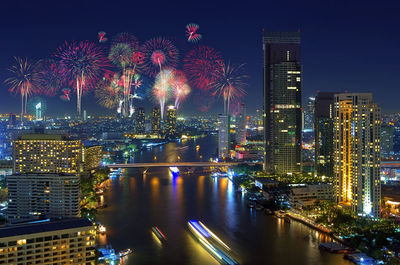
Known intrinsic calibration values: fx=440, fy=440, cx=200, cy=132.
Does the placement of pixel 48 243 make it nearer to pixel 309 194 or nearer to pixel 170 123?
pixel 309 194

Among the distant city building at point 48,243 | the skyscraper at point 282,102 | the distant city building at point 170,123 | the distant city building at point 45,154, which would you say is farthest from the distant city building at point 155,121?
the distant city building at point 48,243

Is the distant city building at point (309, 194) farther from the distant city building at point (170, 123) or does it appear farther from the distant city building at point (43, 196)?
the distant city building at point (170, 123)

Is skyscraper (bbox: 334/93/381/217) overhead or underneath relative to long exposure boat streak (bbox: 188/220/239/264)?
overhead

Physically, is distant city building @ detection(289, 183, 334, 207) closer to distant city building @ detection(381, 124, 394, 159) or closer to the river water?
the river water

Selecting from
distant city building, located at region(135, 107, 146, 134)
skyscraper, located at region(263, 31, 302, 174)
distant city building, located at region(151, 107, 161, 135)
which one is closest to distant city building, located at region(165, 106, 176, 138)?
distant city building, located at region(151, 107, 161, 135)

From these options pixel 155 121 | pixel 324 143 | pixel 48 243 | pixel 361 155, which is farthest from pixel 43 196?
pixel 155 121

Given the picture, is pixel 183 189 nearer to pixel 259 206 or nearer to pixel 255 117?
pixel 259 206

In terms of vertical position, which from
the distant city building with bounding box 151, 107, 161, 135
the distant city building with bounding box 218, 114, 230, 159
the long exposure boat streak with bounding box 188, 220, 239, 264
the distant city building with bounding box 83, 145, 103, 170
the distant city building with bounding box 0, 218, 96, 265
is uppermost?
the distant city building with bounding box 151, 107, 161, 135

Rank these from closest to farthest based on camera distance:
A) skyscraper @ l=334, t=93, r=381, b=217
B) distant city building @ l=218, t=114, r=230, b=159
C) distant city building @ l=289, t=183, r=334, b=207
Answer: skyscraper @ l=334, t=93, r=381, b=217 → distant city building @ l=289, t=183, r=334, b=207 → distant city building @ l=218, t=114, r=230, b=159
